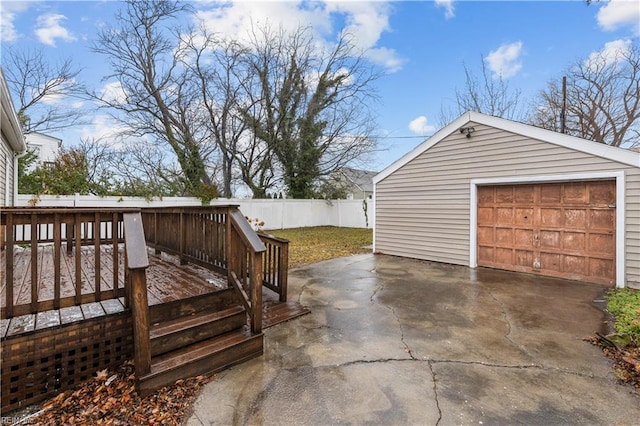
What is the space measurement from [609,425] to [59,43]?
17914mm

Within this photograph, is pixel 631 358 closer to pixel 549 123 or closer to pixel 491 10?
pixel 491 10

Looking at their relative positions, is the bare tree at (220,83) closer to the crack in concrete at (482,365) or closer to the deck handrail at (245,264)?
the deck handrail at (245,264)

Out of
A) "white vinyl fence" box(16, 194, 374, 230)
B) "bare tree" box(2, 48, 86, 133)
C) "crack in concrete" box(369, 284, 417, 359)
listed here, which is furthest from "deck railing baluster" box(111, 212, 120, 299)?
"bare tree" box(2, 48, 86, 133)

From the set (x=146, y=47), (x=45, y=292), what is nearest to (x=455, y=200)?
(x=45, y=292)

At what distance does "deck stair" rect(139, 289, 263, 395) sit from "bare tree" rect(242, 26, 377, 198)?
1421cm

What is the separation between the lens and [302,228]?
1652cm

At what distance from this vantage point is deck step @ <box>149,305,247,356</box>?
8.36 feet

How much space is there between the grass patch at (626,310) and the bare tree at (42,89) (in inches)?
749

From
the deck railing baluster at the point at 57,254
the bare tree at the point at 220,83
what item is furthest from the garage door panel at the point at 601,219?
the bare tree at the point at 220,83

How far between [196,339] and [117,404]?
2.31 feet

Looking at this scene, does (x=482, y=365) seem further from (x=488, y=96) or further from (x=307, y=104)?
(x=307, y=104)

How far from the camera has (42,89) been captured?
14.1m

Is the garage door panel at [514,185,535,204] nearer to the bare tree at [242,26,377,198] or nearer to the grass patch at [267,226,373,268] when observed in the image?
the grass patch at [267,226,373,268]

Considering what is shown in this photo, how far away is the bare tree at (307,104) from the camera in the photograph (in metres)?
16.3
